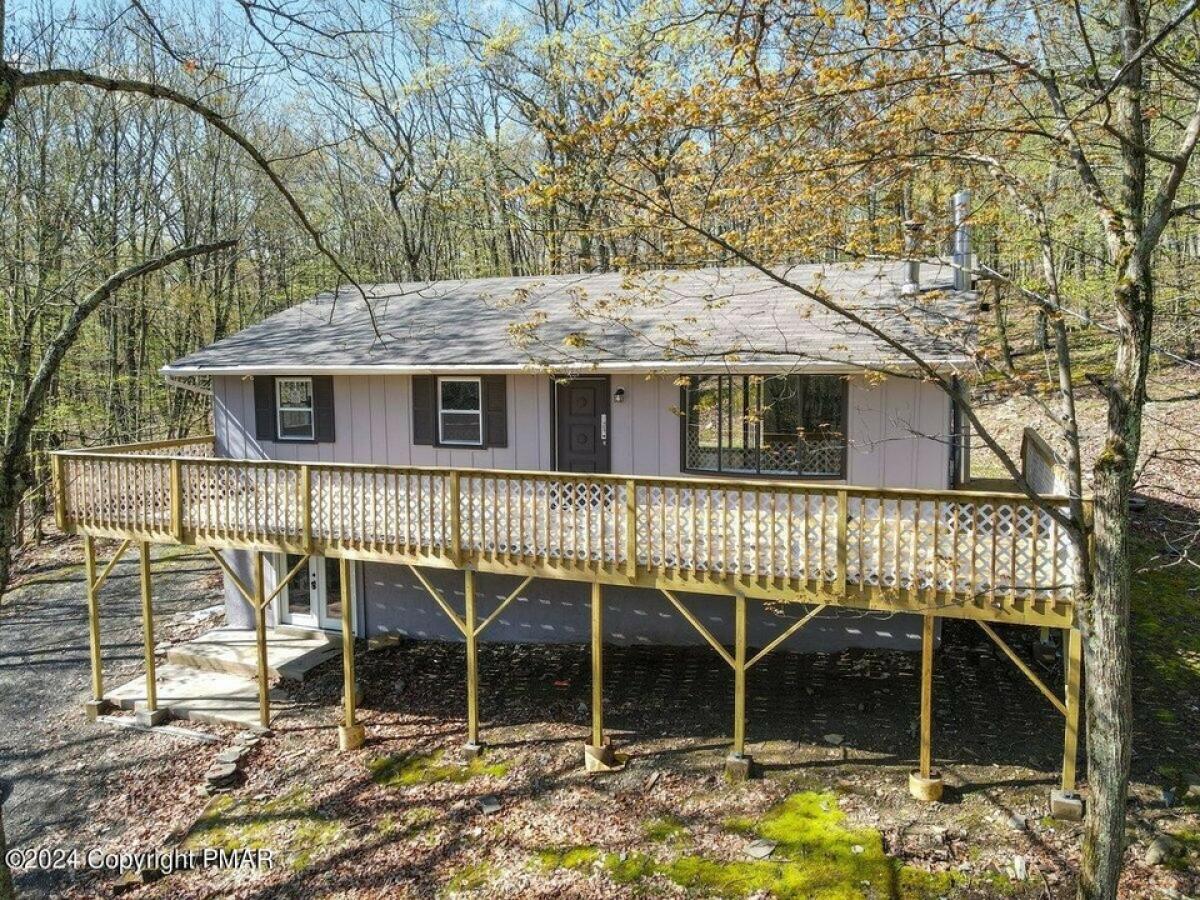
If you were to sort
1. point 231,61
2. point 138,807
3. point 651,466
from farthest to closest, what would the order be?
point 651,466, point 138,807, point 231,61

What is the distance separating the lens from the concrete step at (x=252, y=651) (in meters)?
13.4

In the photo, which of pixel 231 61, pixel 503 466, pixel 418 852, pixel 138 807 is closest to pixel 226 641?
pixel 138 807

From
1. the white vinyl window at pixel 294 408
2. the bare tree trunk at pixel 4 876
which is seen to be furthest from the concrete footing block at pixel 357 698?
the bare tree trunk at pixel 4 876

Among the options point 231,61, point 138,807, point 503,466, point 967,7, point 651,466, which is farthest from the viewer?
point 503,466

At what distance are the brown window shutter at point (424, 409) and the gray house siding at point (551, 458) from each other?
0.18 meters

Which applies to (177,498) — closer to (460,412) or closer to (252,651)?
(252,651)

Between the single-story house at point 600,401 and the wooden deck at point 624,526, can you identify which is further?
the single-story house at point 600,401

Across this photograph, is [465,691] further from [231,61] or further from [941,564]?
[231,61]

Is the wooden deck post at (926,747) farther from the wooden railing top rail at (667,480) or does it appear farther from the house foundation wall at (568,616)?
the house foundation wall at (568,616)

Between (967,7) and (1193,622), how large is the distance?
34.6 feet

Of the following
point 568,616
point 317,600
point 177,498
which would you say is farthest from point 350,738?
point 177,498

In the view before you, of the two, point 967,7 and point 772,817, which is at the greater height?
point 967,7

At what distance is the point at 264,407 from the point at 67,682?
19.0 feet

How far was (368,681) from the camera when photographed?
1280 centimetres
